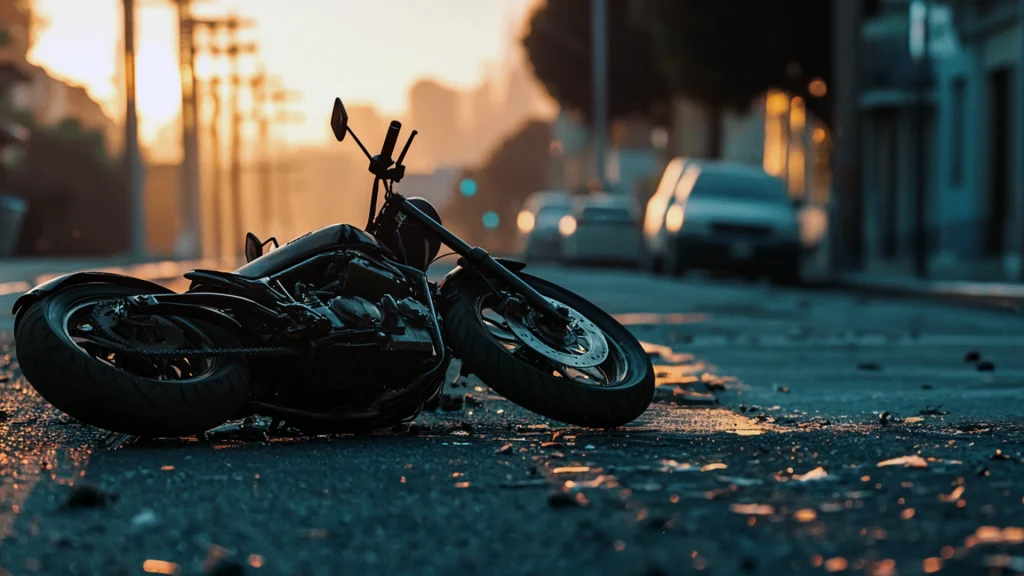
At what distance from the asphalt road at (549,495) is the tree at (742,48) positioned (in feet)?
109

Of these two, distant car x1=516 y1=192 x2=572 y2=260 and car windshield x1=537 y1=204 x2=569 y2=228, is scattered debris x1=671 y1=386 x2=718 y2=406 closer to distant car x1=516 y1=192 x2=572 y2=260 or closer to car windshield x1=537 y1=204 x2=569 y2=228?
distant car x1=516 y1=192 x2=572 y2=260

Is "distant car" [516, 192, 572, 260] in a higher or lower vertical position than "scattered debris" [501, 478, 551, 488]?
lower

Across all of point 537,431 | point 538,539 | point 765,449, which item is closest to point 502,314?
point 537,431

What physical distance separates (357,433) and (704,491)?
6.40 ft

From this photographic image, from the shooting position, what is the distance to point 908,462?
5.64 meters

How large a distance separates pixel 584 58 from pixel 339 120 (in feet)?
231

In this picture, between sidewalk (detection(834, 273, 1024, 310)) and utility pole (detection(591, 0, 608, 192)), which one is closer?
sidewalk (detection(834, 273, 1024, 310))

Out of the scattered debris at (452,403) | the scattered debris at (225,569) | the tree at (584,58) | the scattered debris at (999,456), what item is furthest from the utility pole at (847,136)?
the tree at (584,58)

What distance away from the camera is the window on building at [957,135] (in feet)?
131

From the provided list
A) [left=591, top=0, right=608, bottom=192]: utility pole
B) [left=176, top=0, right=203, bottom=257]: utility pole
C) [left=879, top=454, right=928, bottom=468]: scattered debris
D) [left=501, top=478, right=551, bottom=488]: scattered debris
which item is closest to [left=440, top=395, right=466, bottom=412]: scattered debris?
[left=501, top=478, right=551, bottom=488]: scattered debris

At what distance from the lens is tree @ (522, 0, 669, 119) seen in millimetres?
A: 73125

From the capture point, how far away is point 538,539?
4.54 metres

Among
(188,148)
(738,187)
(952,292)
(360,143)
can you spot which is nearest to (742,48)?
(738,187)

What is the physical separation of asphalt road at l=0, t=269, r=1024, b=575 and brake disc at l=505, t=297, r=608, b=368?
0.93 ft
